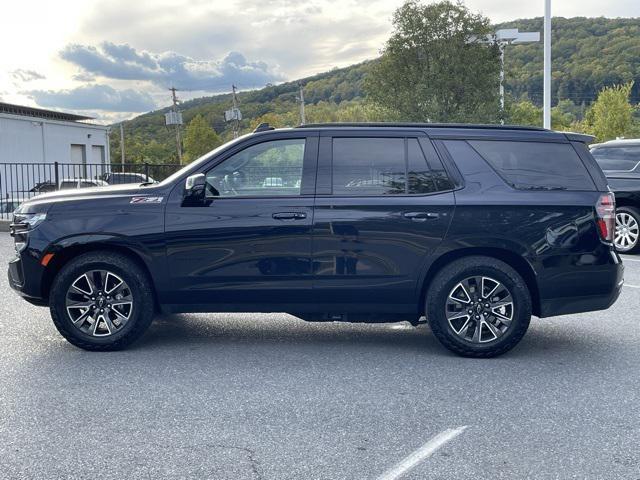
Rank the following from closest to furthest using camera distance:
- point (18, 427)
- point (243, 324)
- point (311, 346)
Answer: point (18, 427)
point (311, 346)
point (243, 324)

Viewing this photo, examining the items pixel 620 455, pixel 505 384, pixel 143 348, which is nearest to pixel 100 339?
pixel 143 348

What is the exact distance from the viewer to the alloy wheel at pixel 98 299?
5887 mm

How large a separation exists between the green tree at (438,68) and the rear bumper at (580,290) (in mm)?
27076

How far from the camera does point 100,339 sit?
5.93 meters

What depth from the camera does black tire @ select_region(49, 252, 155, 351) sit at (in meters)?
5.86

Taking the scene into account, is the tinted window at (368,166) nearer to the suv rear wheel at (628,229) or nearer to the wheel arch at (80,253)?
the wheel arch at (80,253)

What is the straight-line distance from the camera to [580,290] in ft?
19.3

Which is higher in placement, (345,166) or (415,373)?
(345,166)

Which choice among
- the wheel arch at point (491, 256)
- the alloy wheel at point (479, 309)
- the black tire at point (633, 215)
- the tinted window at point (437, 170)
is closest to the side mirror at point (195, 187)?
the tinted window at point (437, 170)

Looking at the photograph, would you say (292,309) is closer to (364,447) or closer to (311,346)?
(311,346)

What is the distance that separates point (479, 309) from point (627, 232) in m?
7.56

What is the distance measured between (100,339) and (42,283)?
2.25 ft

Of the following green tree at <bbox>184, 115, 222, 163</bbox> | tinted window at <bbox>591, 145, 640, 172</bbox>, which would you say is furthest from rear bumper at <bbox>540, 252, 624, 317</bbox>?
green tree at <bbox>184, 115, 222, 163</bbox>

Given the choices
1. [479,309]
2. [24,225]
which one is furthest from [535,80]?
[24,225]
